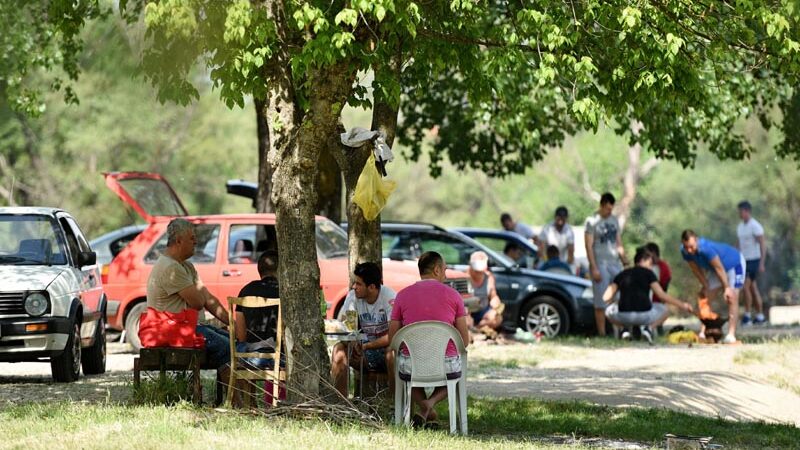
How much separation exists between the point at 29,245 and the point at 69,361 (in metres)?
1.41

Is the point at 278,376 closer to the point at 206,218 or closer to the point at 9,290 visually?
the point at 9,290

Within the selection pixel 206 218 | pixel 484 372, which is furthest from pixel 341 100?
pixel 206 218

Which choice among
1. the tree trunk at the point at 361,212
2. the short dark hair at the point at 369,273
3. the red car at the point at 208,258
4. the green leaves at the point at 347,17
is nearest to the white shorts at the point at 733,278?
the red car at the point at 208,258

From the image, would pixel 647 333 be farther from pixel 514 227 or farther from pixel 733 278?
pixel 514 227

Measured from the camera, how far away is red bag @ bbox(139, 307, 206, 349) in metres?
12.6

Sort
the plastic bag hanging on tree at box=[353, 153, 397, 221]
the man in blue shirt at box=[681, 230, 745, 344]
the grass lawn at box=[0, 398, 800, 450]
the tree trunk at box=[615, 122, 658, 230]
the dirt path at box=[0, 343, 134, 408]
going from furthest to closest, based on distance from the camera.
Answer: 1. the tree trunk at box=[615, 122, 658, 230]
2. the man in blue shirt at box=[681, 230, 745, 344]
3. the dirt path at box=[0, 343, 134, 408]
4. the plastic bag hanging on tree at box=[353, 153, 397, 221]
5. the grass lawn at box=[0, 398, 800, 450]

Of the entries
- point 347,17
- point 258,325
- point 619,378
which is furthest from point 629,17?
point 619,378

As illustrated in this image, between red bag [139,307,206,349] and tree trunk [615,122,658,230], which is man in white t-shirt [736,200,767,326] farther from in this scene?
tree trunk [615,122,658,230]

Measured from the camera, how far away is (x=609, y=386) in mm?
15805

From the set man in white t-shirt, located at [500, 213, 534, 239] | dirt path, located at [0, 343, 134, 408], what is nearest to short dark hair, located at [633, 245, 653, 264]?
man in white t-shirt, located at [500, 213, 534, 239]

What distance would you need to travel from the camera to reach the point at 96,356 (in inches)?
647

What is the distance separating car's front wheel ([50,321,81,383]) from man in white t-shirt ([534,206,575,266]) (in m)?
11.2

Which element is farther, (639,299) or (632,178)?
(632,178)

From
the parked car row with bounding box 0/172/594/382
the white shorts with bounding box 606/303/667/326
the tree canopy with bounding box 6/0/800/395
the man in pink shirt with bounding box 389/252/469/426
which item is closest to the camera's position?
the tree canopy with bounding box 6/0/800/395
